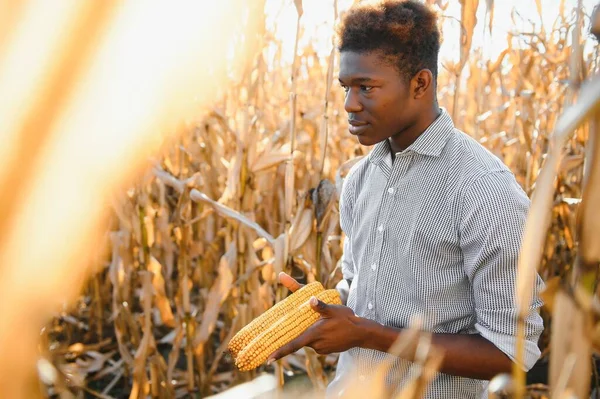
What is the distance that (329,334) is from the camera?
52.3 inches

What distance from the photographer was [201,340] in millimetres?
2650

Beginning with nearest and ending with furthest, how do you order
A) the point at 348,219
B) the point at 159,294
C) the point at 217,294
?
1. the point at 348,219
2. the point at 217,294
3. the point at 159,294

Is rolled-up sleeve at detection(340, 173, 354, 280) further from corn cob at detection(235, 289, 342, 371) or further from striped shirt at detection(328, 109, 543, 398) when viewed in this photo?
corn cob at detection(235, 289, 342, 371)

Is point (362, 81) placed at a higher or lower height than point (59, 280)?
higher

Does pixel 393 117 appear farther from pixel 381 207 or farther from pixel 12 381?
pixel 12 381

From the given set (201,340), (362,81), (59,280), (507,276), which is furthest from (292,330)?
(201,340)

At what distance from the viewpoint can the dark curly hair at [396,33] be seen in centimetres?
148

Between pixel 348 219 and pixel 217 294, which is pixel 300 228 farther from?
pixel 217 294

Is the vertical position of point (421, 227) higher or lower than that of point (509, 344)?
higher

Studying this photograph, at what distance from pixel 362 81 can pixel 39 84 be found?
1.20 m

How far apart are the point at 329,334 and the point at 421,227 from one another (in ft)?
1.14

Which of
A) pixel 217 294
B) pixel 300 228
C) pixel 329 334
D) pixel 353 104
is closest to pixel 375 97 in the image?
pixel 353 104

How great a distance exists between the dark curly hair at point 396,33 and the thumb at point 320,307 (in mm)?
599

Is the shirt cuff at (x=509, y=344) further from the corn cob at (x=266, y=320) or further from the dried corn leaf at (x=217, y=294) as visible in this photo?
the dried corn leaf at (x=217, y=294)
